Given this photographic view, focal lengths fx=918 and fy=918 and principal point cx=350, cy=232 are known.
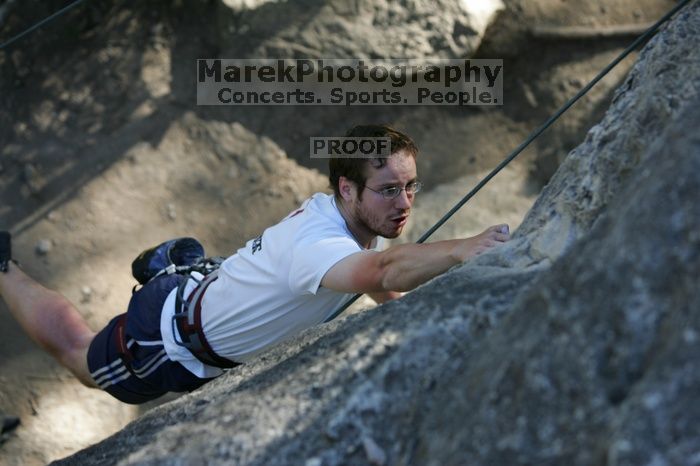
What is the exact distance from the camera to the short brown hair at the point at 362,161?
2.33 m

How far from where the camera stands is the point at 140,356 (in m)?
2.56

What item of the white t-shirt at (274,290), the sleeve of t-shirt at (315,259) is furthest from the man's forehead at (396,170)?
the sleeve of t-shirt at (315,259)

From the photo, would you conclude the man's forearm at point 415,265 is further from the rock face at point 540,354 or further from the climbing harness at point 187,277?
the climbing harness at point 187,277

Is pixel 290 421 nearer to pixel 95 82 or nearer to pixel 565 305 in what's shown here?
pixel 565 305

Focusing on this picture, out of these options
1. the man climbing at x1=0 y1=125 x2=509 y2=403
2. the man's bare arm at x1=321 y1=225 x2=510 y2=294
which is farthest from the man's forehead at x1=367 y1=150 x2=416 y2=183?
the man's bare arm at x1=321 y1=225 x2=510 y2=294

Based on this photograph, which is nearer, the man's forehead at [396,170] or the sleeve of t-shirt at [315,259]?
the sleeve of t-shirt at [315,259]

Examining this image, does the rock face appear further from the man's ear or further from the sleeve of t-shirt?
the man's ear

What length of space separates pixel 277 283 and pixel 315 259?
20 centimetres

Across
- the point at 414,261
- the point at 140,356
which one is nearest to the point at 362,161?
the point at 414,261

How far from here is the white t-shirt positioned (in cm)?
212

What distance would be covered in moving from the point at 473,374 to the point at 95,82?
356cm

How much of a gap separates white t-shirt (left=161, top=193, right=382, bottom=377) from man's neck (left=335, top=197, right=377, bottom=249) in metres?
0.03

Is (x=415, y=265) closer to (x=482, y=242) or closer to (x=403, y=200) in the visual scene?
(x=482, y=242)

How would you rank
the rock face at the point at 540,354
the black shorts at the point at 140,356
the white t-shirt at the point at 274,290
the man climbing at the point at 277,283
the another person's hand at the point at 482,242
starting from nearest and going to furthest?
the rock face at the point at 540,354
the another person's hand at the point at 482,242
the man climbing at the point at 277,283
the white t-shirt at the point at 274,290
the black shorts at the point at 140,356
